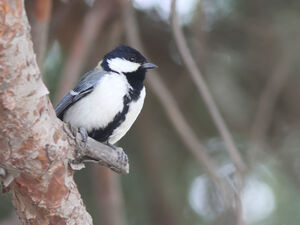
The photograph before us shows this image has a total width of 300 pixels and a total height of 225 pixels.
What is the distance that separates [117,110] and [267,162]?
3.81 feet

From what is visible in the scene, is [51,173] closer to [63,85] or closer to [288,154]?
[63,85]

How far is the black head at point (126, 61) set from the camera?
1.62 metres

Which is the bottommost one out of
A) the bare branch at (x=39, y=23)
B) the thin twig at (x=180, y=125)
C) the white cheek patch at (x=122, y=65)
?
the thin twig at (x=180, y=125)

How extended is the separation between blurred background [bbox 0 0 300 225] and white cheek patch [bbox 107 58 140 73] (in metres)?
0.52

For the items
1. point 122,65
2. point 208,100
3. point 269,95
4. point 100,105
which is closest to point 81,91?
point 100,105

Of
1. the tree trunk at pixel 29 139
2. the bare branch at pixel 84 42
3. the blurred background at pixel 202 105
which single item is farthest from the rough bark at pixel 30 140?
the blurred background at pixel 202 105

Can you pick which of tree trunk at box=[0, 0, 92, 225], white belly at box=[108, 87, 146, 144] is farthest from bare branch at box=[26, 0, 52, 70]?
tree trunk at box=[0, 0, 92, 225]

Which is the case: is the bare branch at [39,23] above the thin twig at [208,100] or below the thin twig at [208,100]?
above

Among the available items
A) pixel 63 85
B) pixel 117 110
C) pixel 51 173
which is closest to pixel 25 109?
pixel 51 173

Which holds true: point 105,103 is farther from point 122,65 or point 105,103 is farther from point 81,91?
point 122,65

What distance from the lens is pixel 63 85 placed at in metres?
1.93

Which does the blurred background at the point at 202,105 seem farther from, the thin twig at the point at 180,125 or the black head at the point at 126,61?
the black head at the point at 126,61

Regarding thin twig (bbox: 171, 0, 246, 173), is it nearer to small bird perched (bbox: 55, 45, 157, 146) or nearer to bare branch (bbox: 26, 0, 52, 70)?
small bird perched (bbox: 55, 45, 157, 146)

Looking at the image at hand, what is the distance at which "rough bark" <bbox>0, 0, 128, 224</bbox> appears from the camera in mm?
900
